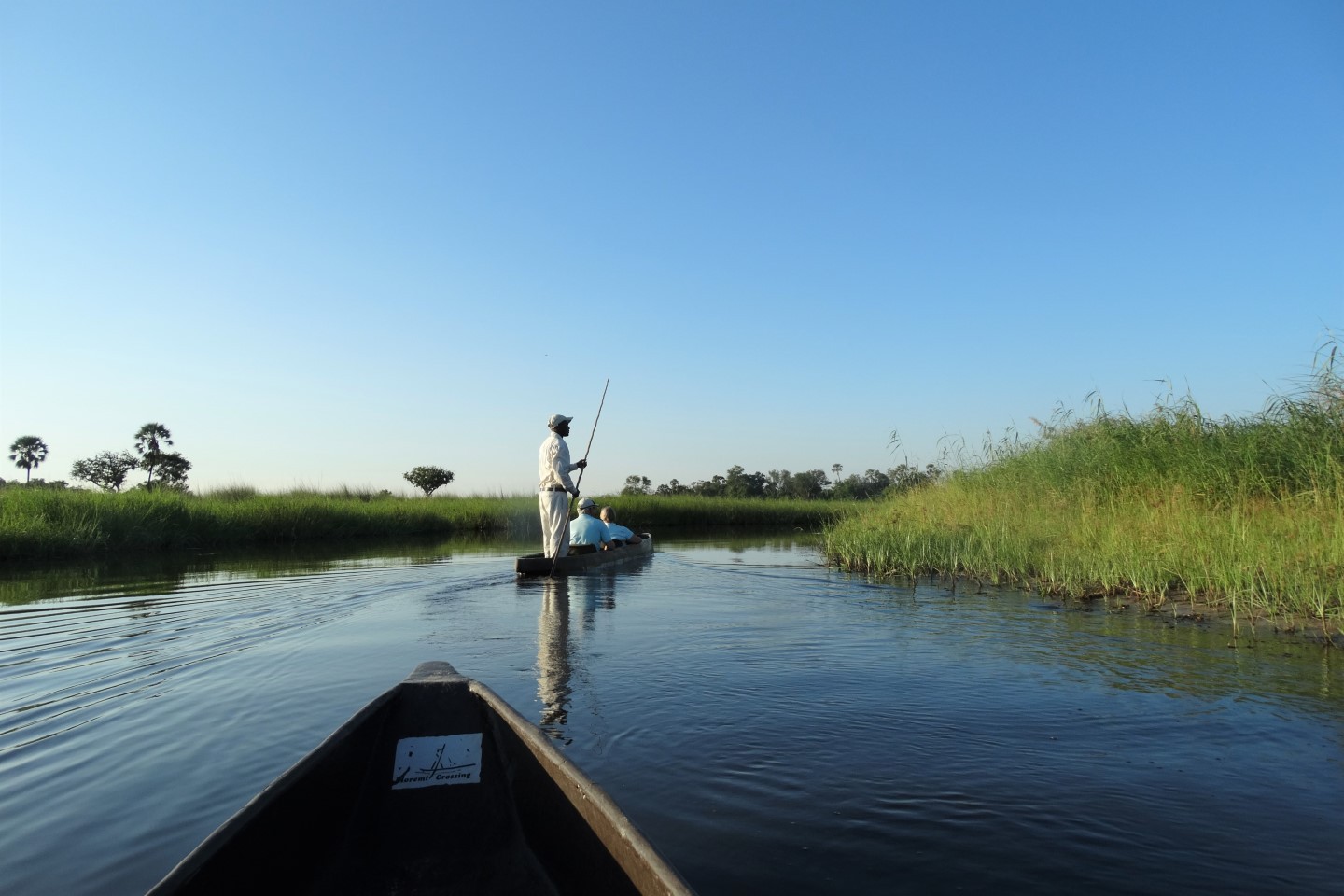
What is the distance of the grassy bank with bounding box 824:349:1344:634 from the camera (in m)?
6.99

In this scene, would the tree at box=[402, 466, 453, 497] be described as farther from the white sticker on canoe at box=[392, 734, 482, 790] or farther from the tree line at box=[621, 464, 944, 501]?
the white sticker on canoe at box=[392, 734, 482, 790]

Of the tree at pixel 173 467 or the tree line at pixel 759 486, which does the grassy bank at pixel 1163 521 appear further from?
the tree at pixel 173 467

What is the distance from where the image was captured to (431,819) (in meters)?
2.65

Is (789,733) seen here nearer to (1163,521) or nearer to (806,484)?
(1163,521)

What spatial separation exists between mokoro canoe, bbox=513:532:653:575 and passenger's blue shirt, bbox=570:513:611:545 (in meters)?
0.32

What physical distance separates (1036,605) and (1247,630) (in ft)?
6.75

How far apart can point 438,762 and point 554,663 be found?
302 centimetres

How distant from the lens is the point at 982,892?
2.51m

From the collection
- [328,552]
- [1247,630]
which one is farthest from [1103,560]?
[328,552]

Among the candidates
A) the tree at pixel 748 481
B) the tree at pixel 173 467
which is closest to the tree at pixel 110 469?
the tree at pixel 173 467

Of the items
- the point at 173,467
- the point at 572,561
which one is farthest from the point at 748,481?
the point at 572,561

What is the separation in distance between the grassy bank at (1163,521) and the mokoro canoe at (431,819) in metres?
6.59

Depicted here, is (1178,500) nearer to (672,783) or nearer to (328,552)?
(672,783)

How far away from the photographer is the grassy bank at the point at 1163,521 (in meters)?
6.99
